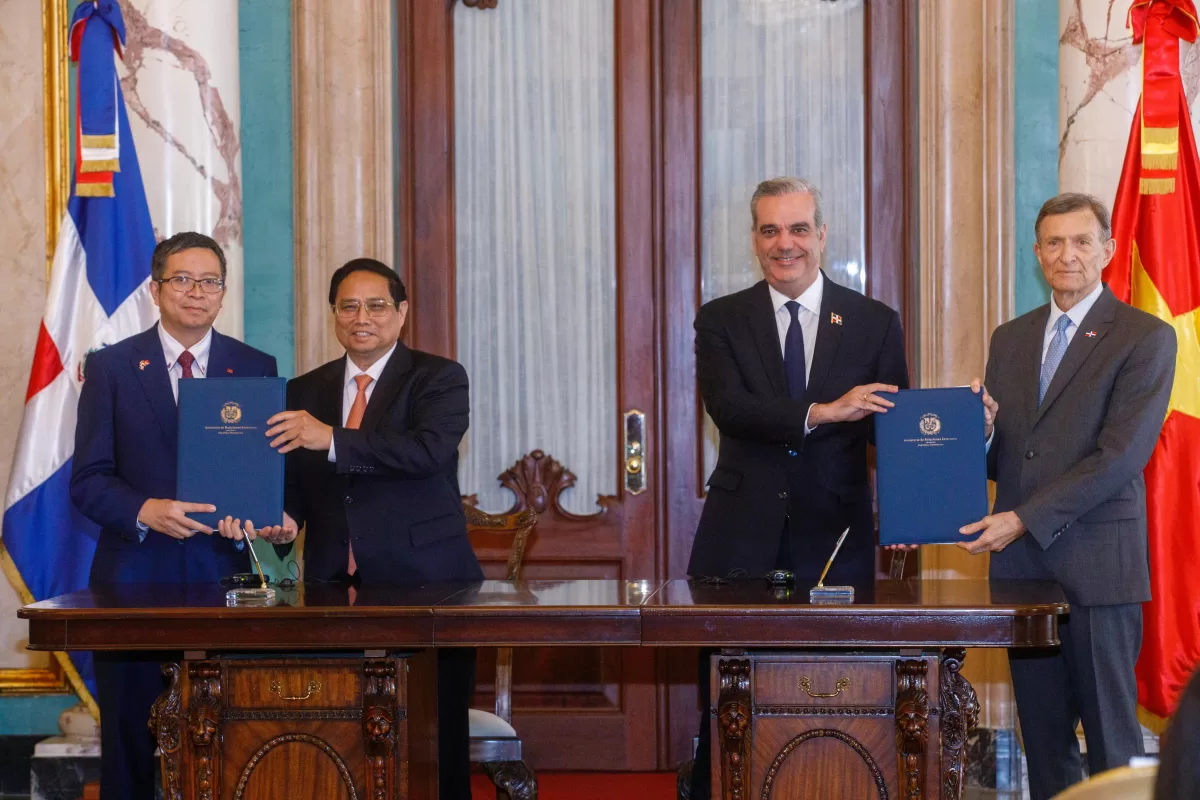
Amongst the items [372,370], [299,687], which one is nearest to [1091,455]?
[372,370]

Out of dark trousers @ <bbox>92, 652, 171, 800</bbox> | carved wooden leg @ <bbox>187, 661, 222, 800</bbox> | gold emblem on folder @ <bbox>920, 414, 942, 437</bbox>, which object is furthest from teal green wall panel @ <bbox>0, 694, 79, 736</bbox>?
gold emblem on folder @ <bbox>920, 414, 942, 437</bbox>

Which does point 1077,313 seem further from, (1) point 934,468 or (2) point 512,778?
(2) point 512,778

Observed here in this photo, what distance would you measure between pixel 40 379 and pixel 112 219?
0.62 metres

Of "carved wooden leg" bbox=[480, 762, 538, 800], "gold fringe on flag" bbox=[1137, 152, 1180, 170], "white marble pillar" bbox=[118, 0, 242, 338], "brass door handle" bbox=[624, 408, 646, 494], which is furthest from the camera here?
"brass door handle" bbox=[624, 408, 646, 494]

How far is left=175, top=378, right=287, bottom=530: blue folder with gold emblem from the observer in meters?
3.29

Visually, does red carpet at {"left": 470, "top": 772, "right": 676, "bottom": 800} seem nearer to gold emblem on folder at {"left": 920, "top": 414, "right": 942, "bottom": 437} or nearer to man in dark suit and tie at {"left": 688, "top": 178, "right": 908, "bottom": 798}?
man in dark suit and tie at {"left": 688, "top": 178, "right": 908, "bottom": 798}

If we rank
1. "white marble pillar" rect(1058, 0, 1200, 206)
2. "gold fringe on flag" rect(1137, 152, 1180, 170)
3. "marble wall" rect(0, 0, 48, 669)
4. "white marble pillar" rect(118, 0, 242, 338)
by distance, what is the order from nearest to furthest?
"gold fringe on flag" rect(1137, 152, 1180, 170)
"white marble pillar" rect(1058, 0, 1200, 206)
"white marble pillar" rect(118, 0, 242, 338)
"marble wall" rect(0, 0, 48, 669)

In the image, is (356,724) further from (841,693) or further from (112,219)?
(112,219)

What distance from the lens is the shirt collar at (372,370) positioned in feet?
11.9

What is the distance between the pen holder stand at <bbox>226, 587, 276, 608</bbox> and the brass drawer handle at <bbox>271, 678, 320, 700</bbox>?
0.67 ft

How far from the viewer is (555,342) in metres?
5.21

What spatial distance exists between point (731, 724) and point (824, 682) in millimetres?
243

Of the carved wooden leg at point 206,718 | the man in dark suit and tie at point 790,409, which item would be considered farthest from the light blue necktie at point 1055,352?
the carved wooden leg at point 206,718

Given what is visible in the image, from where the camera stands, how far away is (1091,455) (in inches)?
132
